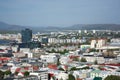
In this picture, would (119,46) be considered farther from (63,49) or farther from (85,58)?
(85,58)

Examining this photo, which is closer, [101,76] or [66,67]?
[101,76]

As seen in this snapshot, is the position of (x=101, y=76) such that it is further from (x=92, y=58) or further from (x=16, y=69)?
(x=92, y=58)

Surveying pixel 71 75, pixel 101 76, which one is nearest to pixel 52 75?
pixel 71 75

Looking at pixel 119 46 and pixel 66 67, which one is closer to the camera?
pixel 66 67

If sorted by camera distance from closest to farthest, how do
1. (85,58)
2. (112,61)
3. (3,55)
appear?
(112,61), (85,58), (3,55)

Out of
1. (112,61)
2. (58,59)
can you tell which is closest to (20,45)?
(58,59)

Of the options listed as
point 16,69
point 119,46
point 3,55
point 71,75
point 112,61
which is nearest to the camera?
point 71,75

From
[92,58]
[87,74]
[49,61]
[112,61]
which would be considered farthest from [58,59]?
[87,74]

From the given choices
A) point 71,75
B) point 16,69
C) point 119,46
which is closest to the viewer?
point 71,75

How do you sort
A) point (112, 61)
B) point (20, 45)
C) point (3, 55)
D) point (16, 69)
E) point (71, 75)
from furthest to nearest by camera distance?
point (20, 45) < point (3, 55) < point (112, 61) < point (16, 69) < point (71, 75)
